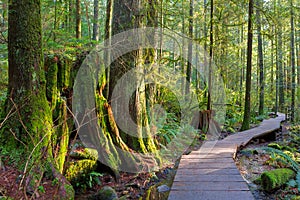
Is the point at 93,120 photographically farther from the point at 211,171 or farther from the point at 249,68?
the point at 249,68

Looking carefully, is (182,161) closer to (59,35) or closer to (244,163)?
(244,163)

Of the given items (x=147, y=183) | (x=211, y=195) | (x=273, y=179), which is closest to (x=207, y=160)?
(x=147, y=183)

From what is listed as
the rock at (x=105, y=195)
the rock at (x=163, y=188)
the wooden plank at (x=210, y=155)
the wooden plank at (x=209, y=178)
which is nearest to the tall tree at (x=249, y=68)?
the wooden plank at (x=210, y=155)

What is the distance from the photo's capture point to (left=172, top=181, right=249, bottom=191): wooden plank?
4.43 meters

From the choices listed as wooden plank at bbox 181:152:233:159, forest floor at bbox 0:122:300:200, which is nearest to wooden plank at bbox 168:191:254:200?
forest floor at bbox 0:122:300:200

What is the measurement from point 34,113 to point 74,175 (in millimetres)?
1660

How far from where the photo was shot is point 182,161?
6379 mm

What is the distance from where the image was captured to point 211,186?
4586 mm

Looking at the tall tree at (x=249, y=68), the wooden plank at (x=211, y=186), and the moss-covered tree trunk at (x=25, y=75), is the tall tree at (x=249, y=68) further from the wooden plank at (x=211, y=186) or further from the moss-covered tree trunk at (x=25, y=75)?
the moss-covered tree trunk at (x=25, y=75)

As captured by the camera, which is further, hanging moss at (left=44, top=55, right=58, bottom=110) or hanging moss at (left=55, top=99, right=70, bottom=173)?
hanging moss at (left=44, top=55, right=58, bottom=110)

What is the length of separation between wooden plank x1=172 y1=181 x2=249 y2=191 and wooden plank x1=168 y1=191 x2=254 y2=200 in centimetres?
14

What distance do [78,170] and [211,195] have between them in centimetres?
282

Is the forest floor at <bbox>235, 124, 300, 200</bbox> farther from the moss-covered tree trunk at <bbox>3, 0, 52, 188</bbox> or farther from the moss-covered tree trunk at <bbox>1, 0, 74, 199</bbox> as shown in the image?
the moss-covered tree trunk at <bbox>3, 0, 52, 188</bbox>

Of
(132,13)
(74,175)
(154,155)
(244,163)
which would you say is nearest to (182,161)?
(154,155)
